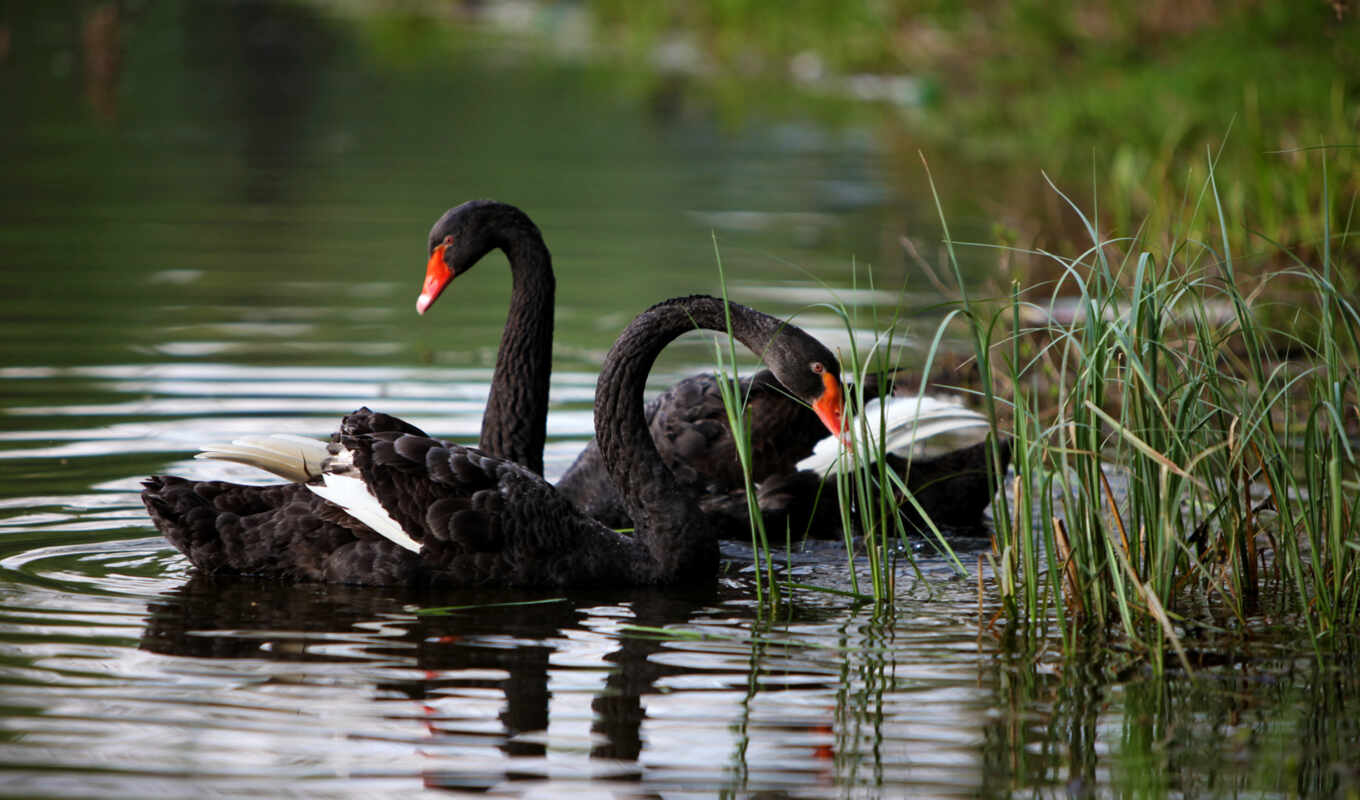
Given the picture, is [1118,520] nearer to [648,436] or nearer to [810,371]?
[810,371]

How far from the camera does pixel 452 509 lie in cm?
506

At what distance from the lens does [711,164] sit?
1806 centimetres

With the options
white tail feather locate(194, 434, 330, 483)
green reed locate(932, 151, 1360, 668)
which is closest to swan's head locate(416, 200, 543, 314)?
white tail feather locate(194, 434, 330, 483)

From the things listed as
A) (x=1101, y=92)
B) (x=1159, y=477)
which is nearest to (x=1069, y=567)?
(x=1159, y=477)

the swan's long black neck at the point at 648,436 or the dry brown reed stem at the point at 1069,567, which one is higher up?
the swan's long black neck at the point at 648,436

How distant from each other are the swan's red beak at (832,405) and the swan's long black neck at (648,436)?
0.22 metres

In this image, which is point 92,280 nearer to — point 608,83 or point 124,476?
point 124,476

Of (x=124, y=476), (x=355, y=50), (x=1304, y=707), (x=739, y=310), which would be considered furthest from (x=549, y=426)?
(x=355, y=50)


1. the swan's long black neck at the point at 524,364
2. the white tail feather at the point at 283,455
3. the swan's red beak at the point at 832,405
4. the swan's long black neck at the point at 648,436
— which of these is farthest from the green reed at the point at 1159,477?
the white tail feather at the point at 283,455

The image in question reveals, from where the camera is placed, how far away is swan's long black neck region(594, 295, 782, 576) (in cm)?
529

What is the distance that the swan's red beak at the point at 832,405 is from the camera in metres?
5.30

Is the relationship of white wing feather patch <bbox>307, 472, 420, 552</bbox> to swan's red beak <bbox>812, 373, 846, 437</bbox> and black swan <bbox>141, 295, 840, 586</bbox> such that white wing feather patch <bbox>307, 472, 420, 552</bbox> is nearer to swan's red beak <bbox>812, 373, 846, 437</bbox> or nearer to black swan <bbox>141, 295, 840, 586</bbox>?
black swan <bbox>141, 295, 840, 586</bbox>

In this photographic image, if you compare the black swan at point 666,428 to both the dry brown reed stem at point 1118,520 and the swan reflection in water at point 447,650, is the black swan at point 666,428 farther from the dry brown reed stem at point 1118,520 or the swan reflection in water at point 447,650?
the dry brown reed stem at point 1118,520

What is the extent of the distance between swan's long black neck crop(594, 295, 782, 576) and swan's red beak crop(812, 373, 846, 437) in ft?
0.72
